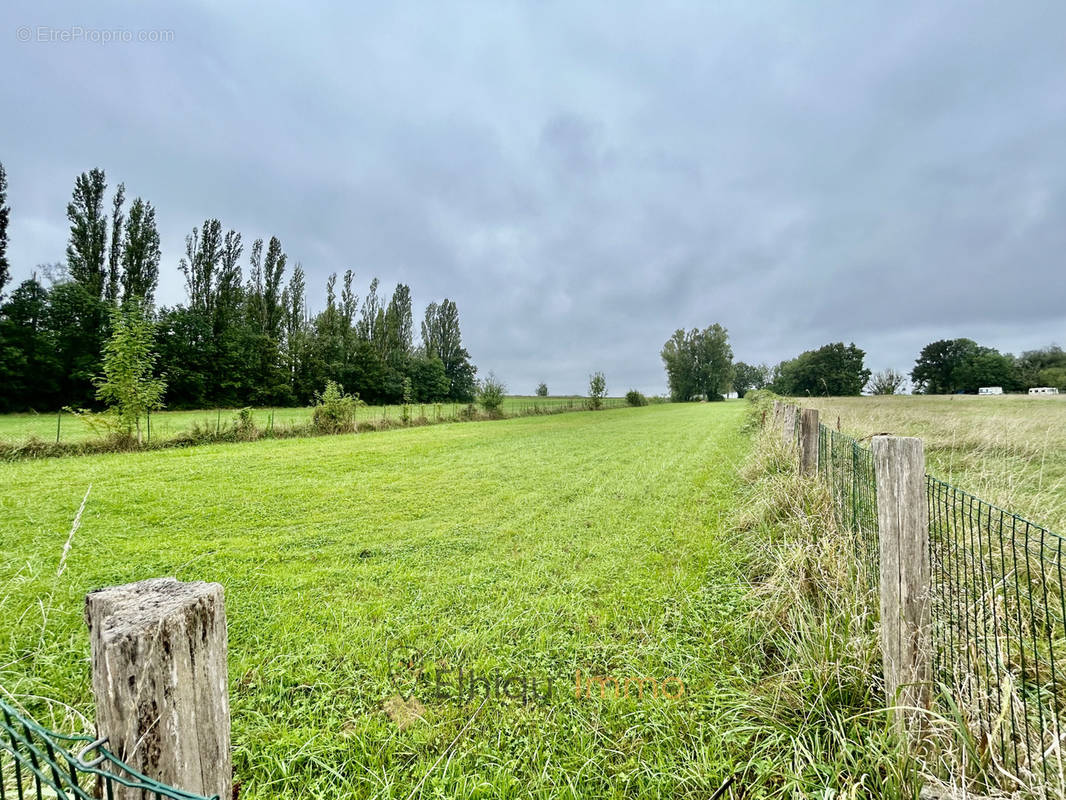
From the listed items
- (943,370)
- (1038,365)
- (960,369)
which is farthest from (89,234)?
(943,370)

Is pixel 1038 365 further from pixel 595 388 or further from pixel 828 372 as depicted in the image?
pixel 595 388

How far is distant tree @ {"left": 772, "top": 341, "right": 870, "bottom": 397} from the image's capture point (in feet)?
156

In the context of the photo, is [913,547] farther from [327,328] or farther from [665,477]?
[327,328]

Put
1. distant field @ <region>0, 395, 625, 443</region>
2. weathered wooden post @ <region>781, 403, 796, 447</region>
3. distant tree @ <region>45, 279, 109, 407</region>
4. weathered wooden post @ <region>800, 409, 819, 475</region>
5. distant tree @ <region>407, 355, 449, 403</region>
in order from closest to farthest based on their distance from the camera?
1. weathered wooden post @ <region>800, 409, 819, 475</region>
2. weathered wooden post @ <region>781, 403, 796, 447</region>
3. distant field @ <region>0, 395, 625, 443</region>
4. distant tree @ <region>45, 279, 109, 407</region>
5. distant tree @ <region>407, 355, 449, 403</region>

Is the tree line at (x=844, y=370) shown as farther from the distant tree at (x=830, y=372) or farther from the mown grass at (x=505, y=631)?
the mown grass at (x=505, y=631)

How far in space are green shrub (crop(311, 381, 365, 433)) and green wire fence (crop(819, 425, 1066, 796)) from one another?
15312 millimetres

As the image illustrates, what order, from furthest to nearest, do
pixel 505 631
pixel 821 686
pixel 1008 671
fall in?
pixel 505 631 < pixel 821 686 < pixel 1008 671

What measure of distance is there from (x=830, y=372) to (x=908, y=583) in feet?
193

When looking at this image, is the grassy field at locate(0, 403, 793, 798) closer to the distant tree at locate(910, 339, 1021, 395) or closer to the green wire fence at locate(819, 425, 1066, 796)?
the green wire fence at locate(819, 425, 1066, 796)

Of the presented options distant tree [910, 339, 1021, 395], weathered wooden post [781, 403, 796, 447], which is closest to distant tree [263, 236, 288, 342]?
weathered wooden post [781, 403, 796, 447]

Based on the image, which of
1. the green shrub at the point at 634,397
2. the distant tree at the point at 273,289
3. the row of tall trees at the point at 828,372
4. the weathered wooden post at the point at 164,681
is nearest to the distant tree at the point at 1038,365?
the row of tall trees at the point at 828,372

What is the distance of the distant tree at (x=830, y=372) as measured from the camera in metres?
47.6

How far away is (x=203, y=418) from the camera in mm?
17875

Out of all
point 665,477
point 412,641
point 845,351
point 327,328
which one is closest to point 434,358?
point 327,328
